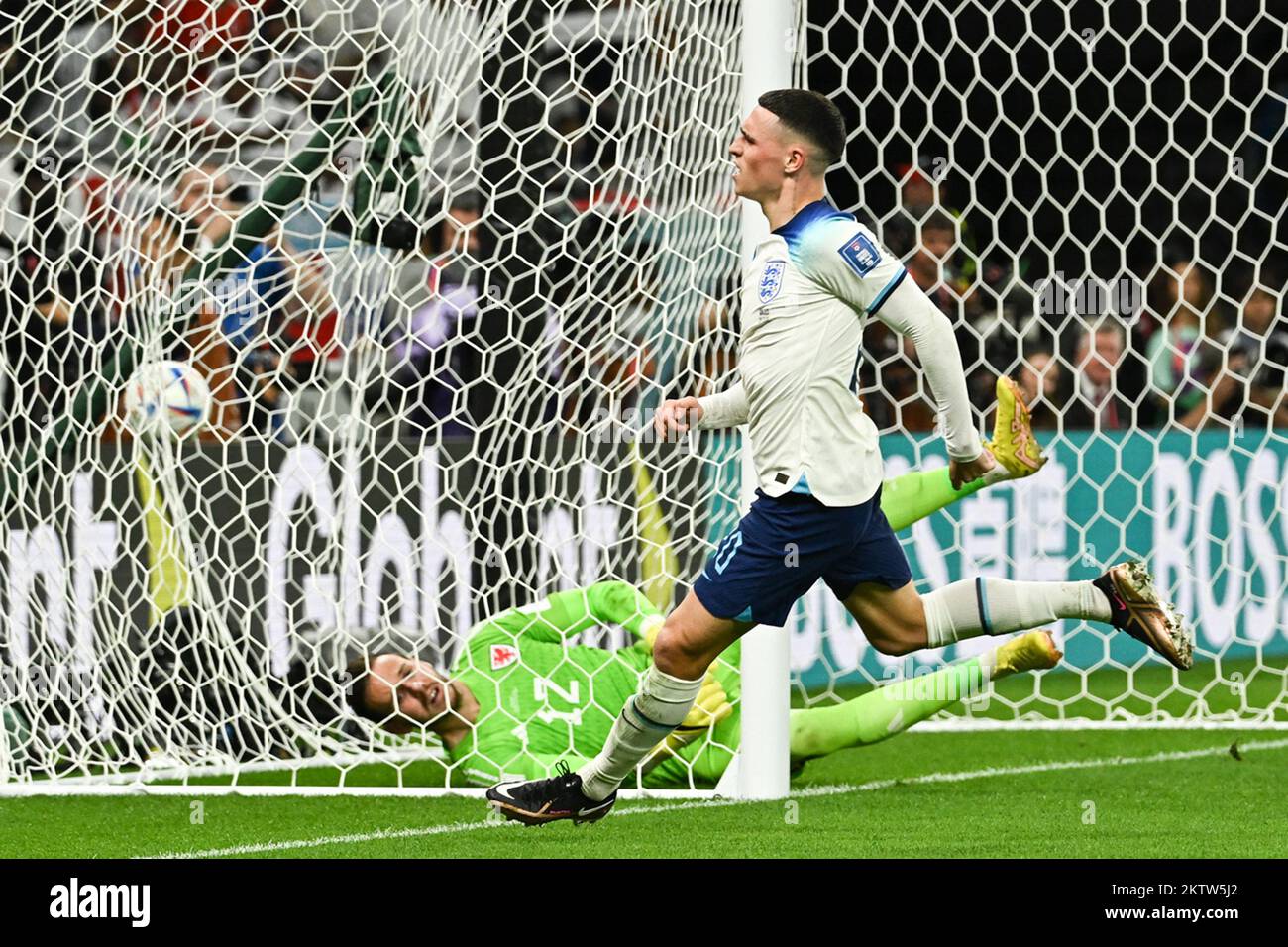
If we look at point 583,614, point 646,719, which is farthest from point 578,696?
point 646,719

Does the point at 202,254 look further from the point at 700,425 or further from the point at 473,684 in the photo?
the point at 700,425

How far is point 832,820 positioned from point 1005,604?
3.24 feet

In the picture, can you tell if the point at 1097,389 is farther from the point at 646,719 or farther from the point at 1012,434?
the point at 646,719

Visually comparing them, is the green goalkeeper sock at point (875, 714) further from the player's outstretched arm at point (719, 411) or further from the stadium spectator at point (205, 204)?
the stadium spectator at point (205, 204)

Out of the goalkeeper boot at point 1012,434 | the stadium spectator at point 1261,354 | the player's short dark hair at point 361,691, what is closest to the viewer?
the goalkeeper boot at point 1012,434

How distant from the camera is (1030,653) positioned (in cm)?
584

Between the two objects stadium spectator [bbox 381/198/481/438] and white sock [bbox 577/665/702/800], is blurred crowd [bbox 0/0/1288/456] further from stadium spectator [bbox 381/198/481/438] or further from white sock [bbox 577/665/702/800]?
white sock [bbox 577/665/702/800]

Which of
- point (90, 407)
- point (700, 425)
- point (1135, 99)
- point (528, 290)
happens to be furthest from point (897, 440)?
point (700, 425)

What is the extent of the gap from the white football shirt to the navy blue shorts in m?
0.04

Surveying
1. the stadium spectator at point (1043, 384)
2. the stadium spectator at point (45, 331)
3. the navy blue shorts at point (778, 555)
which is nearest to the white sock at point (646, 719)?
the navy blue shorts at point (778, 555)

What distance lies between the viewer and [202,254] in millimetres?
6938

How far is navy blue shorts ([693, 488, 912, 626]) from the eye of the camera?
477cm

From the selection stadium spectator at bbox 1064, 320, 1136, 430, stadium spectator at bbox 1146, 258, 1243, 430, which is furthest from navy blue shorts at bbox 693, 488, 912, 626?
stadium spectator at bbox 1146, 258, 1243, 430

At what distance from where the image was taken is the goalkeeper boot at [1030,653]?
5.79 metres
